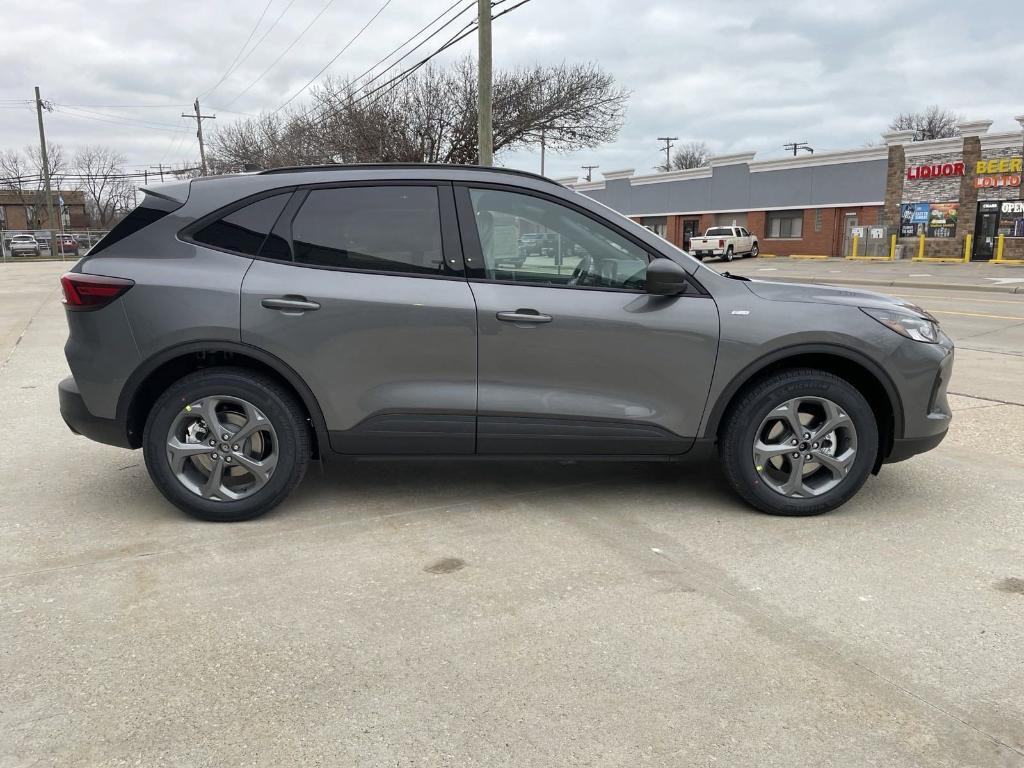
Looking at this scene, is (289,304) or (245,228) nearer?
(289,304)

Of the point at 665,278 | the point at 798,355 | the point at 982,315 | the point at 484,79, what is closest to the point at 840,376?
the point at 798,355

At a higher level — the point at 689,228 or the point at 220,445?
the point at 689,228

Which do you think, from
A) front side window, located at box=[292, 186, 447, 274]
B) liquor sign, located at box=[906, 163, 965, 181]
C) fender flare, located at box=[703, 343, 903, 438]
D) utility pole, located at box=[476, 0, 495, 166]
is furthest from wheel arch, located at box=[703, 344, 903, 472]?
liquor sign, located at box=[906, 163, 965, 181]

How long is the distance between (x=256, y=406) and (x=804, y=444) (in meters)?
2.73

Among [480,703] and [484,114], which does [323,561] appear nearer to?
[480,703]

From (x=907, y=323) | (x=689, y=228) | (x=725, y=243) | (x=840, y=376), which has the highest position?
(x=689, y=228)

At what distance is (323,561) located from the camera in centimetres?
362

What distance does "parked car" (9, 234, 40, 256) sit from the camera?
48.8 m

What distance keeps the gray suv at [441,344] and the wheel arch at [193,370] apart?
0.01 m

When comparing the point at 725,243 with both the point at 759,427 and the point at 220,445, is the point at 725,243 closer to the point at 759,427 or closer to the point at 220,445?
the point at 759,427

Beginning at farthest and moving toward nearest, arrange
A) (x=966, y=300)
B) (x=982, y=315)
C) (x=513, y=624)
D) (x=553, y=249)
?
(x=966, y=300) < (x=982, y=315) < (x=553, y=249) < (x=513, y=624)

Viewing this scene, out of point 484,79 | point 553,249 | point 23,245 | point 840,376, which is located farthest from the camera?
point 23,245

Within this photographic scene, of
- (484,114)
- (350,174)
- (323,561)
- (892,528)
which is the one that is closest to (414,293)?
(350,174)

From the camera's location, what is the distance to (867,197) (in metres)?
42.0
